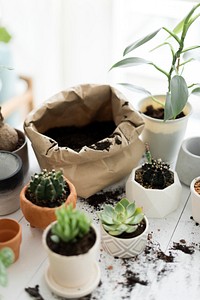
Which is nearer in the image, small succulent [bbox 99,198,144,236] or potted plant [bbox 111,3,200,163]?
small succulent [bbox 99,198,144,236]

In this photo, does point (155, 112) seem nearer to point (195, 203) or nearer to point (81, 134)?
point (81, 134)

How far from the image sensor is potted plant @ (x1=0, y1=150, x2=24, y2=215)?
1.20 metres

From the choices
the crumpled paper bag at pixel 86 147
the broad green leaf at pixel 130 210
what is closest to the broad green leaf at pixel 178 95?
the crumpled paper bag at pixel 86 147

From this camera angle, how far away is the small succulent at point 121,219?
110 centimetres

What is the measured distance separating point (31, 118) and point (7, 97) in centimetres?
85

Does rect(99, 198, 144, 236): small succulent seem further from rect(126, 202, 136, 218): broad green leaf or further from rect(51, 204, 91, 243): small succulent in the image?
rect(51, 204, 91, 243): small succulent

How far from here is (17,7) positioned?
6.97 ft

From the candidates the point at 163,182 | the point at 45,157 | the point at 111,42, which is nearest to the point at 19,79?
the point at 111,42

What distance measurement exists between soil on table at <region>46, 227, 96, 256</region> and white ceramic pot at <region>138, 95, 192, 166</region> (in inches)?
18.2

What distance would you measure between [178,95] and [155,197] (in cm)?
25

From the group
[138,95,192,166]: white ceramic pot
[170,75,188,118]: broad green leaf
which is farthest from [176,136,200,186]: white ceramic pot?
[170,75,188,118]: broad green leaf

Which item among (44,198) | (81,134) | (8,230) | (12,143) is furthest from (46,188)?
(81,134)

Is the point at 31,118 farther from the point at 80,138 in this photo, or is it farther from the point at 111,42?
the point at 111,42

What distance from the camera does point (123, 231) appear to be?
110 centimetres
